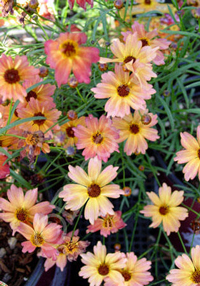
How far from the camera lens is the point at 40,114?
0.79 metres

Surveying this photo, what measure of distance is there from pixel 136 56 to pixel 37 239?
1.64 feet

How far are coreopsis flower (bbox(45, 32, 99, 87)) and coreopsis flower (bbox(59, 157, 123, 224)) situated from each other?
0.24 metres

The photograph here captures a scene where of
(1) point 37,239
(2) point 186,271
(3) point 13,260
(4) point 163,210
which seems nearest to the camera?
(1) point 37,239

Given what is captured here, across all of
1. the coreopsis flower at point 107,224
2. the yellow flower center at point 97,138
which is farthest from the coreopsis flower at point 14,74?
the coreopsis flower at point 107,224

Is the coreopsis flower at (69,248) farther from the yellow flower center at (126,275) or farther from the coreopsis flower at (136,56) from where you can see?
the coreopsis flower at (136,56)

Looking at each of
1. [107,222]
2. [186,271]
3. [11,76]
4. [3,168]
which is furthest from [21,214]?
[186,271]

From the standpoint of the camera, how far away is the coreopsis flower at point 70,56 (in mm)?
638

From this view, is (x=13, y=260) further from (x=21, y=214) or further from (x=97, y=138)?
(x=97, y=138)

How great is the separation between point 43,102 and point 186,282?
0.62 metres

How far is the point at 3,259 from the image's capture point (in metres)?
1.12

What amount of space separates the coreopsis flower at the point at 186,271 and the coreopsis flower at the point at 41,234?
33 centimetres

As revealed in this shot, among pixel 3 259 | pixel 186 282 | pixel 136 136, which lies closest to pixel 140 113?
pixel 136 136

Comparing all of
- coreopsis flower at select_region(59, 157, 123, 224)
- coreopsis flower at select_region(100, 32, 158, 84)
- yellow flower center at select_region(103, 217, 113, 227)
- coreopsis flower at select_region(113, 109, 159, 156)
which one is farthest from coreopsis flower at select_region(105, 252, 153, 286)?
coreopsis flower at select_region(100, 32, 158, 84)

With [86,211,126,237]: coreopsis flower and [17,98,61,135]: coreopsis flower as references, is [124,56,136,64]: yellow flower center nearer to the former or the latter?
[17,98,61,135]: coreopsis flower
